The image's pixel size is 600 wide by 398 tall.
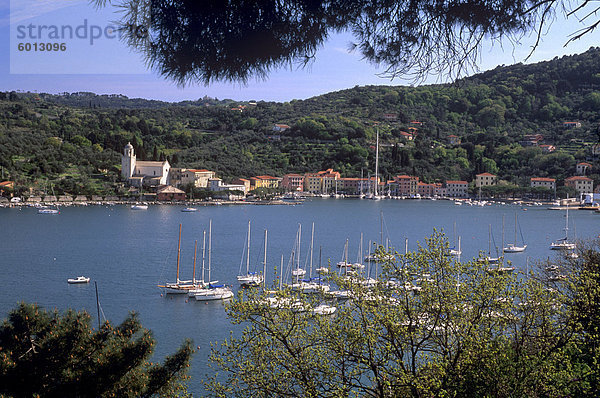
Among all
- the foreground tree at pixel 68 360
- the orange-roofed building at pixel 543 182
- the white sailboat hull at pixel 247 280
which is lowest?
the white sailboat hull at pixel 247 280

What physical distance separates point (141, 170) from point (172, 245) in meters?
23.6

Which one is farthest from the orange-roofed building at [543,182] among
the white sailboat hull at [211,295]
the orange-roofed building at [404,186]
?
the white sailboat hull at [211,295]

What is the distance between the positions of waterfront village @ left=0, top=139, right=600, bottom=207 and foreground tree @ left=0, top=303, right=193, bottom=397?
34.0 meters

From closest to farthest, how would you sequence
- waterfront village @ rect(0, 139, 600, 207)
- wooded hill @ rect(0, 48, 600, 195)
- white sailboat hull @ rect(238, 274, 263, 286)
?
white sailboat hull @ rect(238, 274, 263, 286) < waterfront village @ rect(0, 139, 600, 207) < wooded hill @ rect(0, 48, 600, 195)

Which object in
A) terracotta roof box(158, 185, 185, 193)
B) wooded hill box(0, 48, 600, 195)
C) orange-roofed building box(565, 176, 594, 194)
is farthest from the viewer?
orange-roofed building box(565, 176, 594, 194)

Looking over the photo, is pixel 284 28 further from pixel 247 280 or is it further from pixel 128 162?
pixel 128 162

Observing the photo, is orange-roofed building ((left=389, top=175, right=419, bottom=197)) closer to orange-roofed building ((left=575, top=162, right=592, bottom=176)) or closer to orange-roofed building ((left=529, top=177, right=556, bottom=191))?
orange-roofed building ((left=529, top=177, right=556, bottom=191))

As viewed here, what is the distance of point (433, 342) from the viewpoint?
12.1 feet

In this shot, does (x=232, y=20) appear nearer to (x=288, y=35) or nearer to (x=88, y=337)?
(x=288, y=35)

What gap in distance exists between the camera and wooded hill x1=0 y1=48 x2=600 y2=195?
1779 inches

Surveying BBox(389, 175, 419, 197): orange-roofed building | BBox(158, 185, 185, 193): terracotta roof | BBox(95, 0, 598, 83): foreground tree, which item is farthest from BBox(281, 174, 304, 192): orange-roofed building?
BBox(95, 0, 598, 83): foreground tree

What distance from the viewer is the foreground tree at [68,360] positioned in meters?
4.08

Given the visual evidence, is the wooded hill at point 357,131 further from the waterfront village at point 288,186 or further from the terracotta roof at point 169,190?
the terracotta roof at point 169,190

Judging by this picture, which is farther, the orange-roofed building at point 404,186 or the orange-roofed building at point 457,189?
the orange-roofed building at point 404,186
